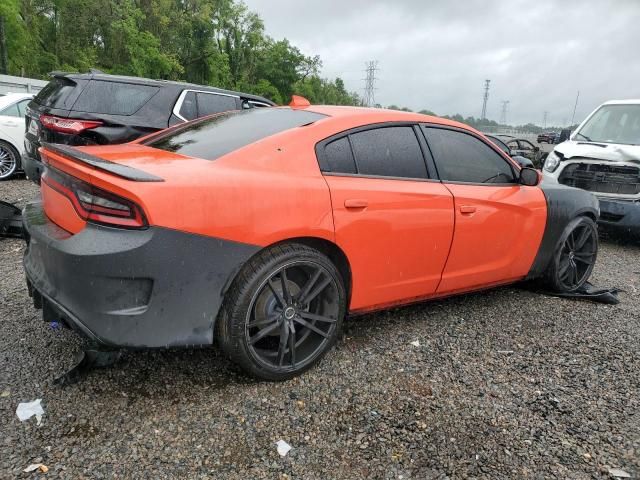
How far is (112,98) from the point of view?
5793 mm

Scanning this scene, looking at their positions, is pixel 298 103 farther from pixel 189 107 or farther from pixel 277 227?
pixel 189 107

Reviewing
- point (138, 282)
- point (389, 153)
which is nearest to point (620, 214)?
point (389, 153)

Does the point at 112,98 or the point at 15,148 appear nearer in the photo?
the point at 112,98

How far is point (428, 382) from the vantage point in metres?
2.79

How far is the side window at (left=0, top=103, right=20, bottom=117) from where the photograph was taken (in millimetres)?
8195

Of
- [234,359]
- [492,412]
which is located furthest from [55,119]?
[492,412]

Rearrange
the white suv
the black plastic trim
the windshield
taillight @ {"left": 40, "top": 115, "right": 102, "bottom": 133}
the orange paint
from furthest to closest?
the white suv, the windshield, taillight @ {"left": 40, "top": 115, "right": 102, "bottom": 133}, the black plastic trim, the orange paint

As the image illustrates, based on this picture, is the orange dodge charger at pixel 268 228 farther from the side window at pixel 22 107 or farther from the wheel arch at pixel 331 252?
the side window at pixel 22 107

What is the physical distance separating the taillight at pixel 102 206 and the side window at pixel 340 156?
1113 millimetres

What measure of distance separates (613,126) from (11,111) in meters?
9.86

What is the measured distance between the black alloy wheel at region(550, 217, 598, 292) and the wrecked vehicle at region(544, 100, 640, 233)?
2439mm

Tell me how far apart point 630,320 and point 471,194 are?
72.3 inches

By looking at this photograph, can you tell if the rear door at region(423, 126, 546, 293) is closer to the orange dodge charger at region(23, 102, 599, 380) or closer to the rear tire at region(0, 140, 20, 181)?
the orange dodge charger at region(23, 102, 599, 380)

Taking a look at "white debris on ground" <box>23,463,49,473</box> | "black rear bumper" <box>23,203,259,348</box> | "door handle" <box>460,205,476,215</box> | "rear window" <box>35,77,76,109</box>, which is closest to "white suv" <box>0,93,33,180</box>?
"rear window" <box>35,77,76,109</box>
